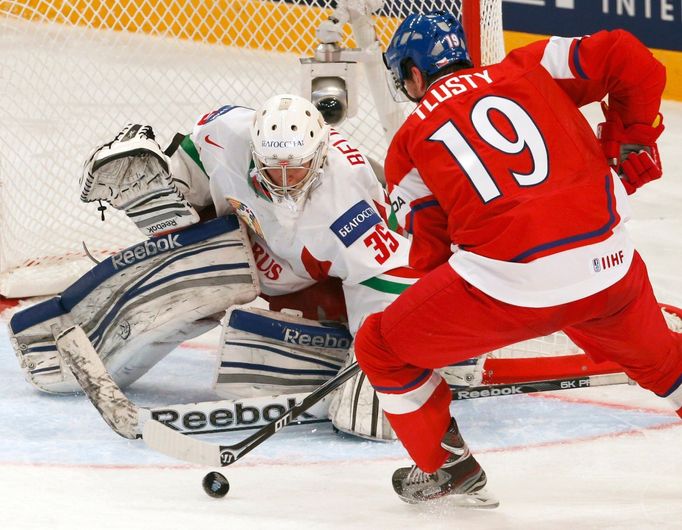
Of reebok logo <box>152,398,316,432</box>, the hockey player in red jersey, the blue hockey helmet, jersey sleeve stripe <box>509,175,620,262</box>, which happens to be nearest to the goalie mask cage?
reebok logo <box>152,398,316,432</box>

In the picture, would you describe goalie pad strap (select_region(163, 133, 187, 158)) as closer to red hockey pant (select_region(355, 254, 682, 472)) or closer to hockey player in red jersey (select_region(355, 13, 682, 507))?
hockey player in red jersey (select_region(355, 13, 682, 507))

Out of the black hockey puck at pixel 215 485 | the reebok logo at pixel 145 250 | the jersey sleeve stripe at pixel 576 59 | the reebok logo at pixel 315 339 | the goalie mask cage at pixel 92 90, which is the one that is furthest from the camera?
the goalie mask cage at pixel 92 90

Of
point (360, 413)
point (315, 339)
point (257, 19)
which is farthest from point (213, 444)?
point (257, 19)

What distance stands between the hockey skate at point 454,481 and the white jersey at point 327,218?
0.64m

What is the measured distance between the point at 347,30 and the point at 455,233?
3044 millimetres

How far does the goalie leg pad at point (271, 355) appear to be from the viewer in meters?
3.22

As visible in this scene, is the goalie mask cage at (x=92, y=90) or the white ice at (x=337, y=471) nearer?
the white ice at (x=337, y=471)

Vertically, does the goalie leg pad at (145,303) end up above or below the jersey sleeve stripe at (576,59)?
below

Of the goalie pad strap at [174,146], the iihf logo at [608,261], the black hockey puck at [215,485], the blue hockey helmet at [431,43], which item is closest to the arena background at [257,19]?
the goalie pad strap at [174,146]

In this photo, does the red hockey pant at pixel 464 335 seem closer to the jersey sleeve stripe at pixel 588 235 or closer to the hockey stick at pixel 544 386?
the jersey sleeve stripe at pixel 588 235

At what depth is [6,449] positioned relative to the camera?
3.03m

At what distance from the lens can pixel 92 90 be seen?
4441mm

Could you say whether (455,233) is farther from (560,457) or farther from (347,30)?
(347,30)

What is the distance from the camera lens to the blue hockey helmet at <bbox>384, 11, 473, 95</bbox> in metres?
2.42
